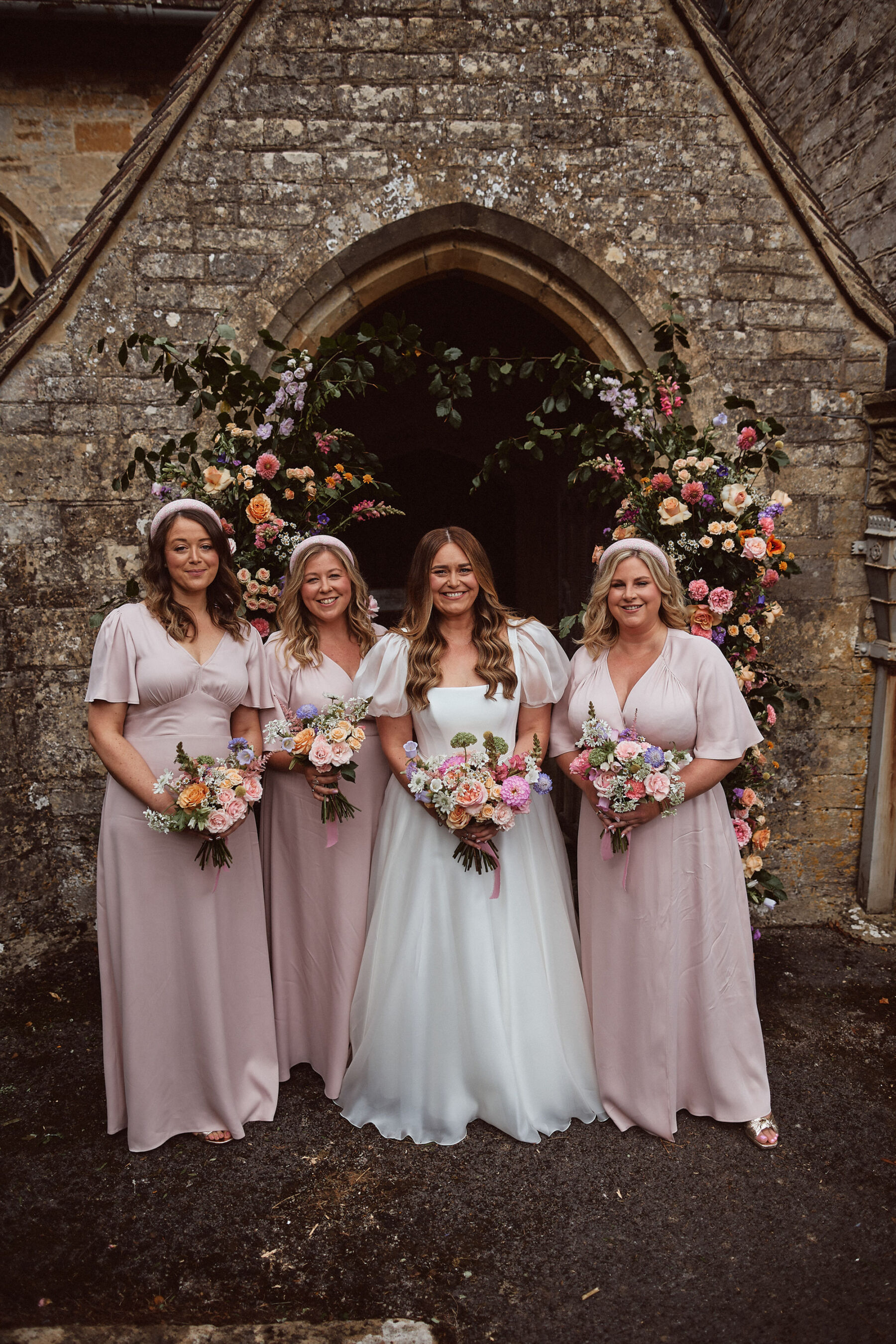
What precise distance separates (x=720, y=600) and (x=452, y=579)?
147 centimetres

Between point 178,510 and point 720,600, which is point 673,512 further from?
point 178,510

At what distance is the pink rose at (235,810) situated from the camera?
A: 2939mm

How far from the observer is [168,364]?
3861mm

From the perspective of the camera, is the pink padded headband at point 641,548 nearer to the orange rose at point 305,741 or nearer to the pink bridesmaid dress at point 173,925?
the orange rose at point 305,741

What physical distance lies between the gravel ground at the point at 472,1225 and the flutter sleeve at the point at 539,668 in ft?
5.72

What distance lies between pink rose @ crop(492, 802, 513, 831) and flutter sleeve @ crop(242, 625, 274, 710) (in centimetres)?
104

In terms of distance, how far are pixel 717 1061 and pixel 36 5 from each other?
289 inches

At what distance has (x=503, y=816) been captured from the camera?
2.99 m

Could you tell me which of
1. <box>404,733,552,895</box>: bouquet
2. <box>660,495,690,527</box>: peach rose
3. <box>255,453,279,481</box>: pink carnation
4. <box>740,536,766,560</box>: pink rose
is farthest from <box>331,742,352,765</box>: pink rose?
<box>740,536,766,560</box>: pink rose

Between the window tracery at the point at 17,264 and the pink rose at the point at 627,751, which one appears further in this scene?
the window tracery at the point at 17,264

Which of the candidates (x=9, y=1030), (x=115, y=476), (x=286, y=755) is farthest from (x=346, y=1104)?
(x=115, y=476)

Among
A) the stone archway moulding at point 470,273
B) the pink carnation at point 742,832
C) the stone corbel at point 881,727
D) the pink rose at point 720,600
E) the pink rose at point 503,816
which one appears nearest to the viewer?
the pink rose at point 503,816

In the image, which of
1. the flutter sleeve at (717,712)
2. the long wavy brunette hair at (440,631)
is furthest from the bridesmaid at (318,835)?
the flutter sleeve at (717,712)

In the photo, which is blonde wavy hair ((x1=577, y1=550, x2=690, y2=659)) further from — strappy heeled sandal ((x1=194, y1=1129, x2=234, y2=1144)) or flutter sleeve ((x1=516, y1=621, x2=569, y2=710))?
strappy heeled sandal ((x1=194, y1=1129, x2=234, y2=1144))
